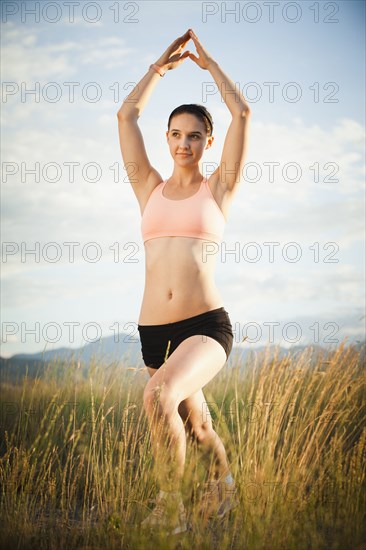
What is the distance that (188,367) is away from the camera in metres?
3.04

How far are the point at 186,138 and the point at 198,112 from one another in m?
0.19

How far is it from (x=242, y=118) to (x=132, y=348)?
3.40 metres

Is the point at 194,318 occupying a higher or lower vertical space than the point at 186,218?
lower

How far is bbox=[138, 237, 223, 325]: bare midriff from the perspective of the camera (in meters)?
3.41

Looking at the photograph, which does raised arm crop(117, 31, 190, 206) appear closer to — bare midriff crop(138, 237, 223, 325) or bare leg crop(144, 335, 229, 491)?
bare midriff crop(138, 237, 223, 325)

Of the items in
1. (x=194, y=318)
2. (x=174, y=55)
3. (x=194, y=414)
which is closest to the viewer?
(x=194, y=318)

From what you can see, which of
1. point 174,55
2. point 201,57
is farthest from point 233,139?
point 174,55

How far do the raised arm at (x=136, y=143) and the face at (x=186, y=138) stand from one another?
8.7 inches

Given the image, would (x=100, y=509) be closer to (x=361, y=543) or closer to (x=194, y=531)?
(x=194, y=531)

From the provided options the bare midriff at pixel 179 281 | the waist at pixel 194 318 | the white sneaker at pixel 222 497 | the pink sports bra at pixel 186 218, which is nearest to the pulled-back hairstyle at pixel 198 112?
the pink sports bra at pixel 186 218

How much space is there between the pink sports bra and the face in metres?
0.20

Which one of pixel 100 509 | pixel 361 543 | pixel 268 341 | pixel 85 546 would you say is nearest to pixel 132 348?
pixel 268 341

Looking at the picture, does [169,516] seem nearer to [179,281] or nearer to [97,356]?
[179,281]

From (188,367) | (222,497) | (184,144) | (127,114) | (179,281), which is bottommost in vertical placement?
(222,497)
